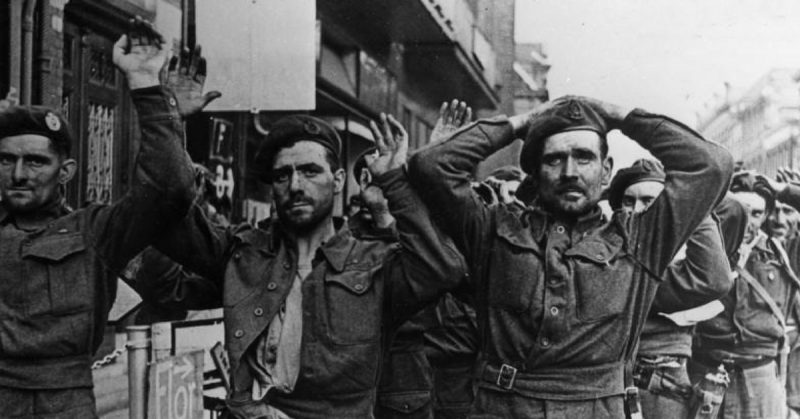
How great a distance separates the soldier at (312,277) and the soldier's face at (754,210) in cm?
395

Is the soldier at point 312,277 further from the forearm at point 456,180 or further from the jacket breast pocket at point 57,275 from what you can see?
the jacket breast pocket at point 57,275

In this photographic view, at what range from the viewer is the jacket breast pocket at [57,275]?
3580mm

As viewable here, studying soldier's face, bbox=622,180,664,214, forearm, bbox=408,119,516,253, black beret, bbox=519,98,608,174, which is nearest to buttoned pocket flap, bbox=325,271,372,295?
forearm, bbox=408,119,516,253

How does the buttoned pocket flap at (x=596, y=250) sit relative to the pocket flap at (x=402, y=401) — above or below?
above

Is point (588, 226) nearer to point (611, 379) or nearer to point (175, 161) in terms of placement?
point (611, 379)

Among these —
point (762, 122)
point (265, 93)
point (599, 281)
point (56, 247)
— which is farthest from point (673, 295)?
point (762, 122)

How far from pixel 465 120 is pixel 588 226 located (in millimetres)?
691

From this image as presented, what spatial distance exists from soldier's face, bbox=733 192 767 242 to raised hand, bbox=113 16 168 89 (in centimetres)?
464

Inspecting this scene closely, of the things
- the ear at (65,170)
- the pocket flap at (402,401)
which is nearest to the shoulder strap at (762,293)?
the pocket flap at (402,401)

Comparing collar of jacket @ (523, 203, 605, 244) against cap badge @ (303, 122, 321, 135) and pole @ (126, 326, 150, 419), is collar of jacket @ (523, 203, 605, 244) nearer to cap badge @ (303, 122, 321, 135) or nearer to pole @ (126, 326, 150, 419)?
cap badge @ (303, 122, 321, 135)

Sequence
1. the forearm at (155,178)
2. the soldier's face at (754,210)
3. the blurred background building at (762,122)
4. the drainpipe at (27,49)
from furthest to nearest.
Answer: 1. the blurred background building at (762,122)
2. the soldier's face at (754,210)
3. the drainpipe at (27,49)
4. the forearm at (155,178)

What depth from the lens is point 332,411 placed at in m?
3.56

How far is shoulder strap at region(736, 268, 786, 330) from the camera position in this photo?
269 inches

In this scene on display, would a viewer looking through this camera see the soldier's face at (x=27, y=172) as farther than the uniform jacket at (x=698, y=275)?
No
